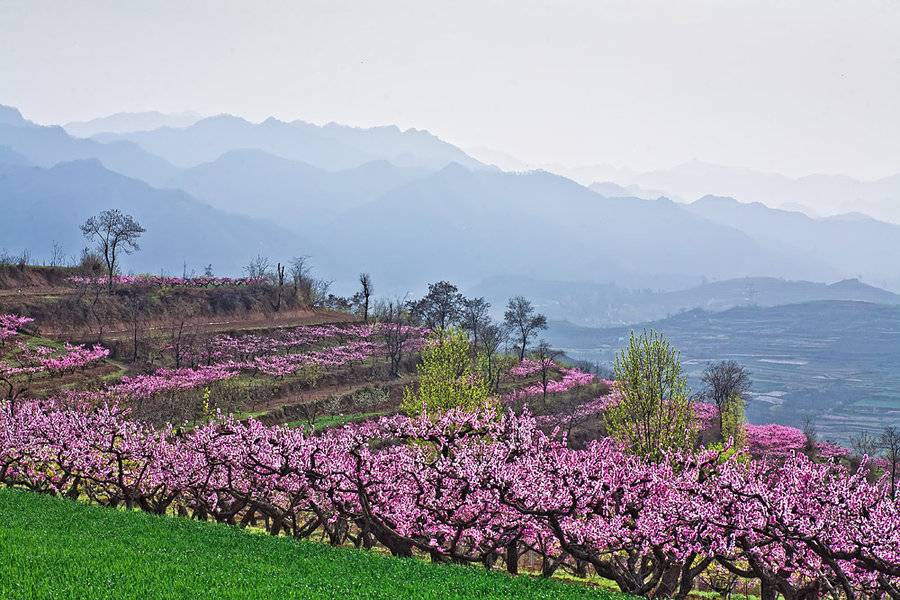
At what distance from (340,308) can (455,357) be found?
69.8 m

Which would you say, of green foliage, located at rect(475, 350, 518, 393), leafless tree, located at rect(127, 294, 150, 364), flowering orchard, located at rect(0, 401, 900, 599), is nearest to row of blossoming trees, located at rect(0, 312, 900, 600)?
flowering orchard, located at rect(0, 401, 900, 599)

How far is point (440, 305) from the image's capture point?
90688mm

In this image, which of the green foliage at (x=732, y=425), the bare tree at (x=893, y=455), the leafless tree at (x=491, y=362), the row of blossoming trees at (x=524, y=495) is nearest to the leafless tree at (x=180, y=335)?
the leafless tree at (x=491, y=362)

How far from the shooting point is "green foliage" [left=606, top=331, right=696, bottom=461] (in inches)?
1204

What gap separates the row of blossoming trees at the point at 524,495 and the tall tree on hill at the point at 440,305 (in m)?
62.3

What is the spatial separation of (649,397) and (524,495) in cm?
1562

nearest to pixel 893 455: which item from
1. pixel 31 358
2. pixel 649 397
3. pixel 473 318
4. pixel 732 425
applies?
pixel 732 425

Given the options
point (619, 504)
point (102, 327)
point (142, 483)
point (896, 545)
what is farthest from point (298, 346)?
point (896, 545)

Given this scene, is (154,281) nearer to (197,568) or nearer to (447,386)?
(447,386)

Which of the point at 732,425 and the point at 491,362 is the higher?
the point at 491,362

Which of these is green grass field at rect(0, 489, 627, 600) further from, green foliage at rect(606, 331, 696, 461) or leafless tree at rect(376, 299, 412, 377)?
leafless tree at rect(376, 299, 412, 377)

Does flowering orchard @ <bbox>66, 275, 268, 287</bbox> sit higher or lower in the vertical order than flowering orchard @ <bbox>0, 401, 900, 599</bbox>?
higher

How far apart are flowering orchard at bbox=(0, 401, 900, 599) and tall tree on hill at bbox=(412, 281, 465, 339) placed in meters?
64.1

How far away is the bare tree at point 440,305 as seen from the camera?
293ft
